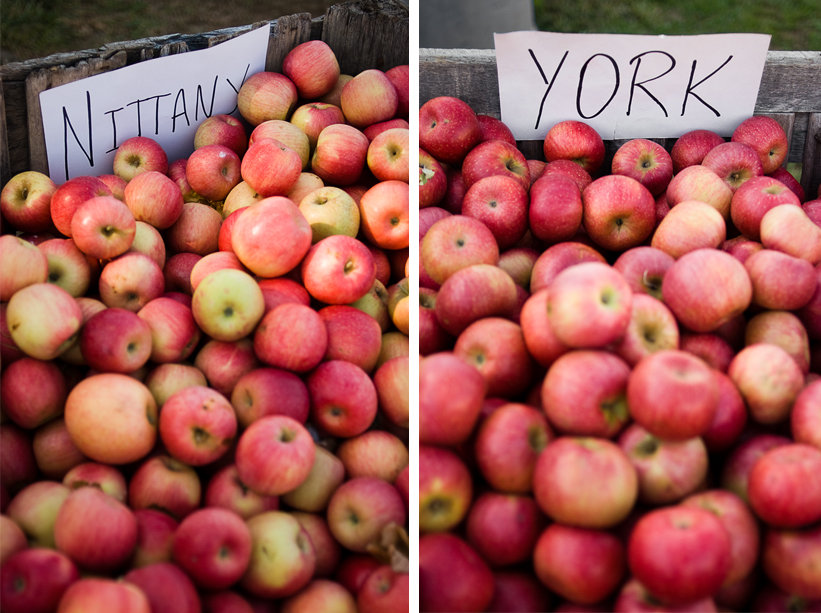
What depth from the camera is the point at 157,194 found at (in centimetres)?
142

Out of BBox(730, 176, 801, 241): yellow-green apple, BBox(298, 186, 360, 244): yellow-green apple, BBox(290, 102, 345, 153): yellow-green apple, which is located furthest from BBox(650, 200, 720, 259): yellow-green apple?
BBox(290, 102, 345, 153): yellow-green apple

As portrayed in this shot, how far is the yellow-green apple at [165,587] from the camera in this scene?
80 cm

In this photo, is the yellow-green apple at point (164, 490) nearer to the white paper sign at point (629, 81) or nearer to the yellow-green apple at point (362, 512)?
the yellow-green apple at point (362, 512)

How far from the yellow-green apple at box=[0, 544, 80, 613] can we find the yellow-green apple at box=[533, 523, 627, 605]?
2.09 feet

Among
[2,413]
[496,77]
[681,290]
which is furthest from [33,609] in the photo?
[496,77]

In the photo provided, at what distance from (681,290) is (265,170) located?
97 cm

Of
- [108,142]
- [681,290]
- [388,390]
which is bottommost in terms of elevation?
[388,390]

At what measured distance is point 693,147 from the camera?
169cm

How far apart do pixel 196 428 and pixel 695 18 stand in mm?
2993

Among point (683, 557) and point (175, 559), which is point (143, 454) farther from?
point (683, 557)

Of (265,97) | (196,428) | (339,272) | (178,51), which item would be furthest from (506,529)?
(178,51)

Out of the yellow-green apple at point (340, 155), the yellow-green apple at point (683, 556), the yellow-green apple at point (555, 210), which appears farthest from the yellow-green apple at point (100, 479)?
the yellow-green apple at point (555, 210)

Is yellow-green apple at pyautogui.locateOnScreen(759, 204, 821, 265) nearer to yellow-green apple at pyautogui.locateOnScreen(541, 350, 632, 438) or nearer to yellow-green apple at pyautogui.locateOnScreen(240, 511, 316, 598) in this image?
yellow-green apple at pyautogui.locateOnScreen(541, 350, 632, 438)

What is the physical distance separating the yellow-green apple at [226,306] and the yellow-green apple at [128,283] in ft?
0.47
